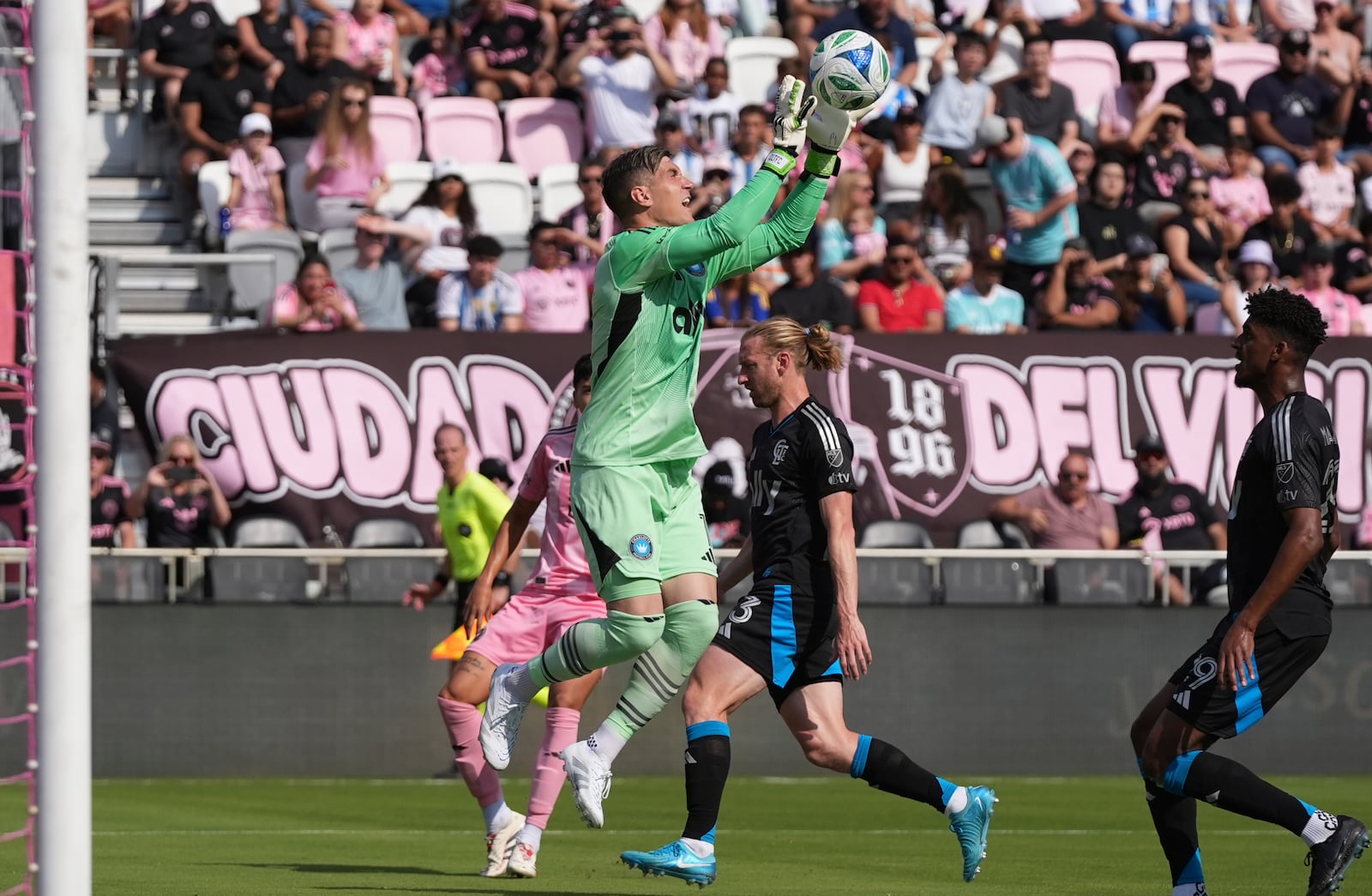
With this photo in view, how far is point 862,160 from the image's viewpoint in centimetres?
1920

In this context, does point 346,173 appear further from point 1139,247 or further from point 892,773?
point 892,773

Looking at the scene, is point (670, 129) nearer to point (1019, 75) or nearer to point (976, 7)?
point (1019, 75)

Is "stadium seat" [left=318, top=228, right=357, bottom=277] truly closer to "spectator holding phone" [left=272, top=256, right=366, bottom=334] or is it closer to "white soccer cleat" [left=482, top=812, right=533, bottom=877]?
"spectator holding phone" [left=272, top=256, right=366, bottom=334]

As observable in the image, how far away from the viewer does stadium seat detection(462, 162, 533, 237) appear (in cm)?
1869

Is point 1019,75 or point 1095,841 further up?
point 1019,75

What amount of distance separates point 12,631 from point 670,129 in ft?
23.8

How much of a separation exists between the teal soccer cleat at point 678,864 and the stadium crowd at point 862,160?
9.66m

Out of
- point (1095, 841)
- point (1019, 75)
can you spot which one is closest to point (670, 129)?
point (1019, 75)

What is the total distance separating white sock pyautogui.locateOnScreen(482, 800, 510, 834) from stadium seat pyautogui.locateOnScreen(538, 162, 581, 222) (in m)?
10.4

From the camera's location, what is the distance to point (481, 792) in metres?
9.06

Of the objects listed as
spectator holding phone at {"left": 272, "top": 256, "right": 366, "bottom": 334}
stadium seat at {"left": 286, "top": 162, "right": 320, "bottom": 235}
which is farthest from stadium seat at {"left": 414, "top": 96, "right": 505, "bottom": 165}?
spectator holding phone at {"left": 272, "top": 256, "right": 366, "bottom": 334}

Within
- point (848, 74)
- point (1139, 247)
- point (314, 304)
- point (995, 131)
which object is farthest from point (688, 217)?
point (995, 131)

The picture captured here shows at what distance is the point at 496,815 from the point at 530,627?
855mm

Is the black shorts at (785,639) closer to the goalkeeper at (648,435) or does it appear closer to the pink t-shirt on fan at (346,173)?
the goalkeeper at (648,435)
